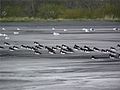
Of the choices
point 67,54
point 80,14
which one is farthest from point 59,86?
point 80,14

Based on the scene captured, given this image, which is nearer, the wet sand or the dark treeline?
the wet sand

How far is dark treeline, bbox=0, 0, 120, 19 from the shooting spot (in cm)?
6288

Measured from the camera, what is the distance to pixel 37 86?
13.5 m

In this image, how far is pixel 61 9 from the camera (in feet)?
218

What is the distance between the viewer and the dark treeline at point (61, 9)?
6288 cm

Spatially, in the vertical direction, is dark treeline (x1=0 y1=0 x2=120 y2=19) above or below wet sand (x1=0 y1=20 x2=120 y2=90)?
below

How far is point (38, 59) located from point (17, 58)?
912 mm

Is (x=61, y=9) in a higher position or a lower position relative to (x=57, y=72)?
lower

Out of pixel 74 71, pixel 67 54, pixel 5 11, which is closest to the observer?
pixel 74 71

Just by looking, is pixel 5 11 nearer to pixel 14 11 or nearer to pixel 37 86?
pixel 14 11

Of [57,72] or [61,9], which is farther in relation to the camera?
[61,9]

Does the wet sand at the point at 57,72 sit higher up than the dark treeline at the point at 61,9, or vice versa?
the wet sand at the point at 57,72

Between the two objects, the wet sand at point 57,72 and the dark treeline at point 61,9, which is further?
the dark treeline at point 61,9

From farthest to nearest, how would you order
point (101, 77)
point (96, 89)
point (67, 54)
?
point (67, 54) → point (101, 77) → point (96, 89)
